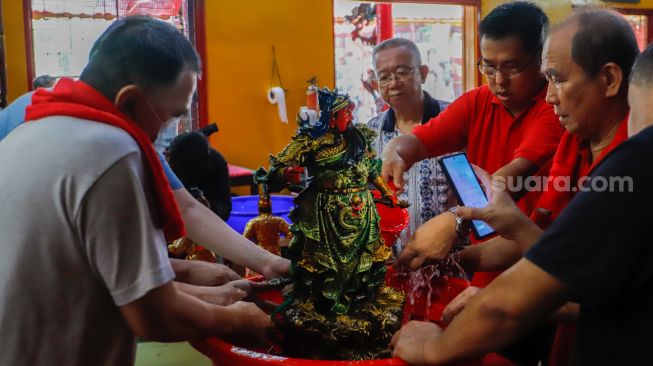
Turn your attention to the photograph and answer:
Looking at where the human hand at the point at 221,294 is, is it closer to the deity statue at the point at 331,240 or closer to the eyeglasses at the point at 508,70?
the deity statue at the point at 331,240

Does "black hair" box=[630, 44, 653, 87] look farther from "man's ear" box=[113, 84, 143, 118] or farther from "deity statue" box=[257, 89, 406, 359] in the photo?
"man's ear" box=[113, 84, 143, 118]

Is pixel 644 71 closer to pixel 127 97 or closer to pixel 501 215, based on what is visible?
pixel 501 215

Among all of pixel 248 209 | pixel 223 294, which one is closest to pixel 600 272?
pixel 223 294

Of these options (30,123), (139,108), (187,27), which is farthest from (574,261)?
(187,27)

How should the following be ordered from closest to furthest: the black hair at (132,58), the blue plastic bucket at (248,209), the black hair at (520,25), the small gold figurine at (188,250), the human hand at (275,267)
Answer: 1. the black hair at (132,58)
2. the human hand at (275,267)
3. the black hair at (520,25)
4. the small gold figurine at (188,250)
5. the blue plastic bucket at (248,209)

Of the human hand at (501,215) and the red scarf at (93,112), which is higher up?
the red scarf at (93,112)

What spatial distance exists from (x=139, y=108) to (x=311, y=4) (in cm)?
486

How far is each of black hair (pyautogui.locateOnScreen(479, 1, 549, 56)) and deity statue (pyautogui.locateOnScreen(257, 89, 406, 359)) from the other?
668 mm

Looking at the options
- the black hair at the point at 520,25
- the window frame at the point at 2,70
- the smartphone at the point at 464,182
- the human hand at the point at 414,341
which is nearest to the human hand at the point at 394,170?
the smartphone at the point at 464,182

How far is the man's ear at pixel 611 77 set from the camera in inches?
55.2

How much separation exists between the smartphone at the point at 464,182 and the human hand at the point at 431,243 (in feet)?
0.28

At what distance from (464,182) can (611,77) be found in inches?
19.8

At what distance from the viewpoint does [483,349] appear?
1.12m

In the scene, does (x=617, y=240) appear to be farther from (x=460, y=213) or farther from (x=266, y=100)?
(x=266, y=100)
